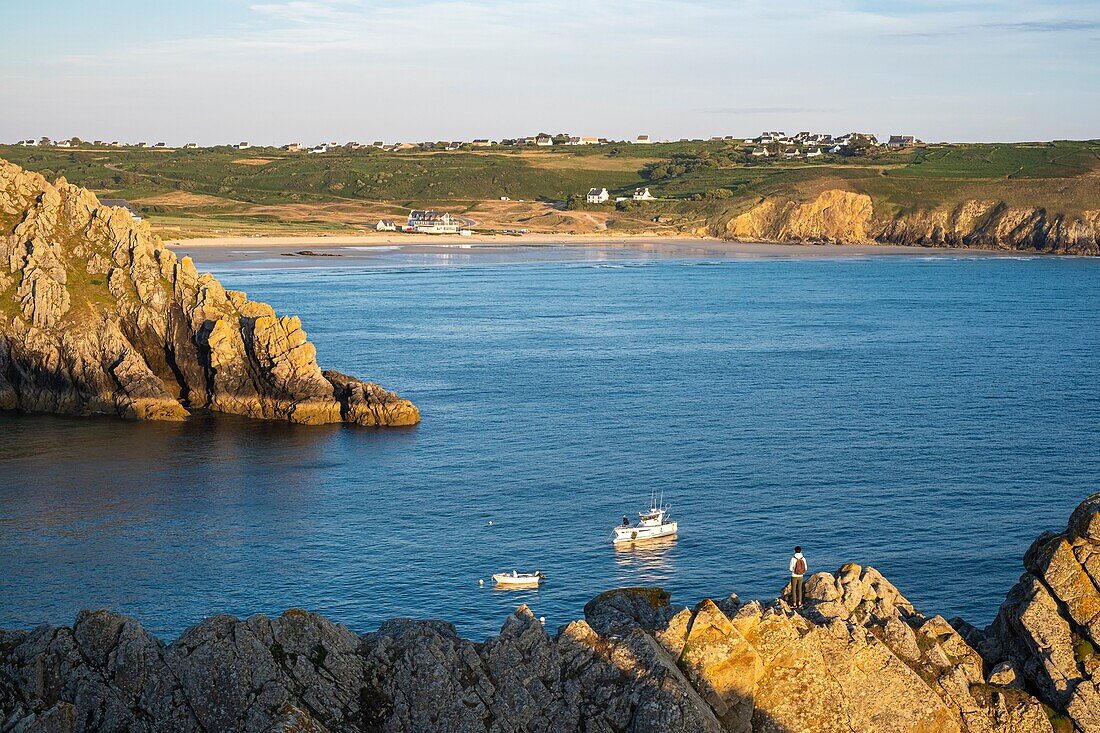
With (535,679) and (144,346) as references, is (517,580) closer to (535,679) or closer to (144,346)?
(535,679)

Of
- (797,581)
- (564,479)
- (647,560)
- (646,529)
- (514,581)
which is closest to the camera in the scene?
(797,581)

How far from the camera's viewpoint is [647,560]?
54.7 metres

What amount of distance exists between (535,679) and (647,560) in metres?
29.5

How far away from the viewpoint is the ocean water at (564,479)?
52219 millimetres

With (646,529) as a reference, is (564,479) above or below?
below

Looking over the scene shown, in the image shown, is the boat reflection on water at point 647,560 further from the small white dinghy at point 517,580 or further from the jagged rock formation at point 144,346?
the jagged rock formation at point 144,346

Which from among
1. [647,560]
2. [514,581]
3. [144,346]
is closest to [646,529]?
[647,560]

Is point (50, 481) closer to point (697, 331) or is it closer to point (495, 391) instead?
point (495, 391)

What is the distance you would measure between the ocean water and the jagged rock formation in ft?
8.29

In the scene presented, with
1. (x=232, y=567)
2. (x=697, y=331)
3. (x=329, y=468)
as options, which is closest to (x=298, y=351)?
(x=329, y=468)

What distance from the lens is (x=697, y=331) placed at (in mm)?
130625

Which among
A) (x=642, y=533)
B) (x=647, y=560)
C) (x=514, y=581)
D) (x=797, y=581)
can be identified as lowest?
(x=647, y=560)

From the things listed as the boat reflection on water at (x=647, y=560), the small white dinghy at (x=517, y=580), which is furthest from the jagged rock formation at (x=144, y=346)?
the small white dinghy at (x=517, y=580)

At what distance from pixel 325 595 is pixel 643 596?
77.3 ft
